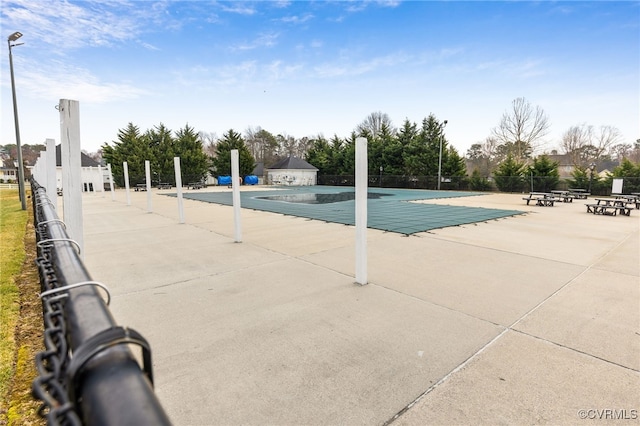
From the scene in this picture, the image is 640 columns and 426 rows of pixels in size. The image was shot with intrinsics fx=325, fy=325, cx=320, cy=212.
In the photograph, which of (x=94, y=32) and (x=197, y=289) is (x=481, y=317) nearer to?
(x=197, y=289)

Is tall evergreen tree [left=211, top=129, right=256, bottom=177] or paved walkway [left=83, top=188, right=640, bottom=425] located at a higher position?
tall evergreen tree [left=211, top=129, right=256, bottom=177]

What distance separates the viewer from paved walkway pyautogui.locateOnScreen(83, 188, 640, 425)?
221 centimetres

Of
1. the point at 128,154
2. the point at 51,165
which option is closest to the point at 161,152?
the point at 128,154

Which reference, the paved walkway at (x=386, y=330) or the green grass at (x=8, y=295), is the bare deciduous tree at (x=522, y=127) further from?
the green grass at (x=8, y=295)

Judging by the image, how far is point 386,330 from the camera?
3203 mm

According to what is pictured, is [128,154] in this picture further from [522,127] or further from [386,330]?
[522,127]

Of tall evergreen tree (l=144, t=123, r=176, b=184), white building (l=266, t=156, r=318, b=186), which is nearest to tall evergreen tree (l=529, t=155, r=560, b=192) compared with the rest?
white building (l=266, t=156, r=318, b=186)

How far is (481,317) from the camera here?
3.48 meters

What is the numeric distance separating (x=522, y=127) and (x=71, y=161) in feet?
129

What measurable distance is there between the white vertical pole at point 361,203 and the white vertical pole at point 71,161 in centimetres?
297

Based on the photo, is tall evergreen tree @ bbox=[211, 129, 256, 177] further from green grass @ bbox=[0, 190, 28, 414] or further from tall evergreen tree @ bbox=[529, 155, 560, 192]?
green grass @ bbox=[0, 190, 28, 414]

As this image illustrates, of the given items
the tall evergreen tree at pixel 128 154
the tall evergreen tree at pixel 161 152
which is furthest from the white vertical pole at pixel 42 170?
the tall evergreen tree at pixel 161 152

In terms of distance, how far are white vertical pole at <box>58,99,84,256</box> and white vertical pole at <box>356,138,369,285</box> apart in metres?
2.97

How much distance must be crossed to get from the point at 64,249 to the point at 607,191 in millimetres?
29478
